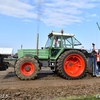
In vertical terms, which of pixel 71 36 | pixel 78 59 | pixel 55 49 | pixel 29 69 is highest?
pixel 71 36

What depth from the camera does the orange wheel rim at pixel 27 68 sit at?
6496 mm

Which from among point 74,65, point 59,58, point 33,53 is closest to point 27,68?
point 33,53

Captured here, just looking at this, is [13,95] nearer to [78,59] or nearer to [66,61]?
[66,61]

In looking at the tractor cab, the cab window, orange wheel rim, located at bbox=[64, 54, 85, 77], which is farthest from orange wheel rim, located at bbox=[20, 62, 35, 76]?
the cab window

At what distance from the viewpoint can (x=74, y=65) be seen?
23.3 ft

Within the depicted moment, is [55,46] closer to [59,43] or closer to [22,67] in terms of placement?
[59,43]

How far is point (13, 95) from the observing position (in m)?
4.07

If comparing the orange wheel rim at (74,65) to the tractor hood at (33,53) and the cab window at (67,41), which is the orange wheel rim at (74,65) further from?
the tractor hood at (33,53)

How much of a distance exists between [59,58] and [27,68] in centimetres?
159

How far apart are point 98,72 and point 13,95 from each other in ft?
16.1

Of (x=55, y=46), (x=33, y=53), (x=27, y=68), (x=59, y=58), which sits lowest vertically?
(x=27, y=68)

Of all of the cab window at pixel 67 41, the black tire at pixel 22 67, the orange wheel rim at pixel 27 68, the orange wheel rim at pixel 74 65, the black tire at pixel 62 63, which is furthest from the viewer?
the cab window at pixel 67 41

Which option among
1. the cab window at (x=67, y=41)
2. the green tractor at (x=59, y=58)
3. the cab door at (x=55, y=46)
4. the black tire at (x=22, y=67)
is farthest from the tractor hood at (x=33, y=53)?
the cab window at (x=67, y=41)

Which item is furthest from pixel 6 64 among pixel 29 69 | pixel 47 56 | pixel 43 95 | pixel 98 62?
pixel 98 62
